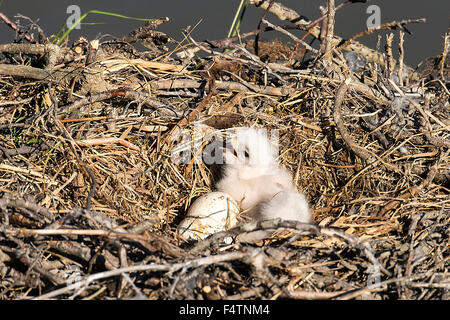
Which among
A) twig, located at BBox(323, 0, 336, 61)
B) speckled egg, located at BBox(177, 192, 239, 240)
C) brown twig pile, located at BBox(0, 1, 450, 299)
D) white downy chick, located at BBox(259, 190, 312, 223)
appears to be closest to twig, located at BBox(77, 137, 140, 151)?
brown twig pile, located at BBox(0, 1, 450, 299)

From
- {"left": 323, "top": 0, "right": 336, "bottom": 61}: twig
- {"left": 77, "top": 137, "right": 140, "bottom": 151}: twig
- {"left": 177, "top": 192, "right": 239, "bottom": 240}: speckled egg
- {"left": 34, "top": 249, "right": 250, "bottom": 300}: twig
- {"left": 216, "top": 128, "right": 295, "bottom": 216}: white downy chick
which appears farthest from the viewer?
{"left": 323, "top": 0, "right": 336, "bottom": 61}: twig

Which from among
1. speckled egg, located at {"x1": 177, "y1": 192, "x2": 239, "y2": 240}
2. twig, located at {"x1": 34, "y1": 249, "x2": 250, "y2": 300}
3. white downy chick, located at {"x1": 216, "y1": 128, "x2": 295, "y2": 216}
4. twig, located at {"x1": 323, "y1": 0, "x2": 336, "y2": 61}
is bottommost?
twig, located at {"x1": 34, "y1": 249, "x2": 250, "y2": 300}

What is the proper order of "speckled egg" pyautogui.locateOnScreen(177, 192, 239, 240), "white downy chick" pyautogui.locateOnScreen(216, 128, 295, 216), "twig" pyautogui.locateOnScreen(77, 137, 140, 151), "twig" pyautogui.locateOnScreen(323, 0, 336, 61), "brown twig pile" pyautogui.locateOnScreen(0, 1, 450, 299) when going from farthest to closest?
"twig" pyautogui.locateOnScreen(323, 0, 336, 61), "white downy chick" pyautogui.locateOnScreen(216, 128, 295, 216), "twig" pyautogui.locateOnScreen(77, 137, 140, 151), "speckled egg" pyautogui.locateOnScreen(177, 192, 239, 240), "brown twig pile" pyautogui.locateOnScreen(0, 1, 450, 299)

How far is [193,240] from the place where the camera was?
2096 mm

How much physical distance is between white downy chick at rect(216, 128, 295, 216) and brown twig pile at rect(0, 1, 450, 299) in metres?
0.11

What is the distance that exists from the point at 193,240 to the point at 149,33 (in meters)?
1.34

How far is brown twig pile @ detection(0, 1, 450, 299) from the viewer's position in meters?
1.58

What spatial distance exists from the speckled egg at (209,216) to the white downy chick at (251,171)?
170 mm

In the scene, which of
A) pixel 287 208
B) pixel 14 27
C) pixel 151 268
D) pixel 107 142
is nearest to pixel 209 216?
pixel 287 208

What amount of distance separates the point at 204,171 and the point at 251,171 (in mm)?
269

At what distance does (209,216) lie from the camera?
2.22m

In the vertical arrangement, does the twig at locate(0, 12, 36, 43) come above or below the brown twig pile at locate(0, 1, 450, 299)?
above

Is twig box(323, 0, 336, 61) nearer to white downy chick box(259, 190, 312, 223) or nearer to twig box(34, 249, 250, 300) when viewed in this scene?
white downy chick box(259, 190, 312, 223)
